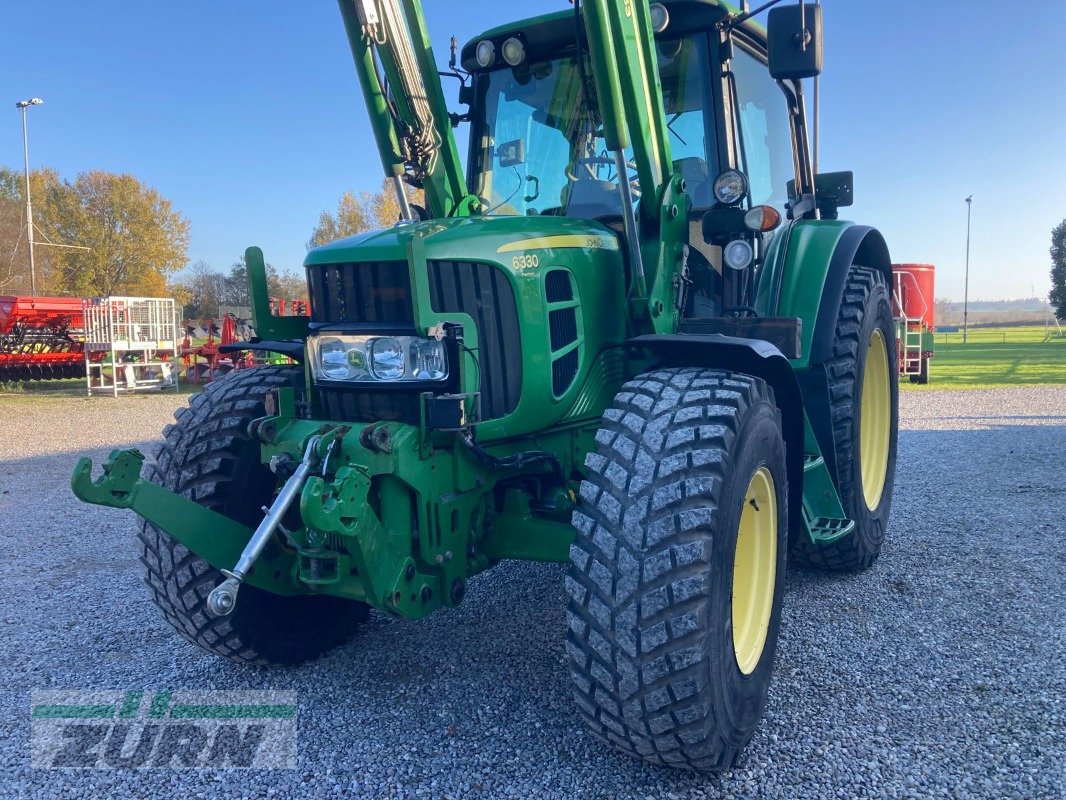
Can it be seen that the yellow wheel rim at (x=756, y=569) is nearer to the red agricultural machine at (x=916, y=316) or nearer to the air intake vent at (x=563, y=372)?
the air intake vent at (x=563, y=372)

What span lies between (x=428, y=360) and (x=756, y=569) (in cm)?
141

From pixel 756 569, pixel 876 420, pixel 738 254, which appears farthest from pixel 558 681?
pixel 876 420

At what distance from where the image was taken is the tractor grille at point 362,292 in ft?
9.19

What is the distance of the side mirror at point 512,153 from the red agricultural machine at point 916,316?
15.2 metres

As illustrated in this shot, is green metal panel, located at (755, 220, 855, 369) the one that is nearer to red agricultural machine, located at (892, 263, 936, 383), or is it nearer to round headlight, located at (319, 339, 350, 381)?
round headlight, located at (319, 339, 350, 381)

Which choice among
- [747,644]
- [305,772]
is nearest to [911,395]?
[747,644]

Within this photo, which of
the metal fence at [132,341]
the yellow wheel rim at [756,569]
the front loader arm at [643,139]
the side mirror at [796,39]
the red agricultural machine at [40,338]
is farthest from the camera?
the red agricultural machine at [40,338]

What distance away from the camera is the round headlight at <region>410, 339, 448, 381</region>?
275 centimetres

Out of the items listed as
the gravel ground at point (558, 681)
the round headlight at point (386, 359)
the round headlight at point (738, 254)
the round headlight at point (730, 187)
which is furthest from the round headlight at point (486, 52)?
the gravel ground at point (558, 681)

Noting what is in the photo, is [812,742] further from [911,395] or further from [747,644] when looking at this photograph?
[911,395]

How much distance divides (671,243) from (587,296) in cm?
52

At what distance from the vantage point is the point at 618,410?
2590 millimetres

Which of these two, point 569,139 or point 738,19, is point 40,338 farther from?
point 738,19

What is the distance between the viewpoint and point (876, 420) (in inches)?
198
